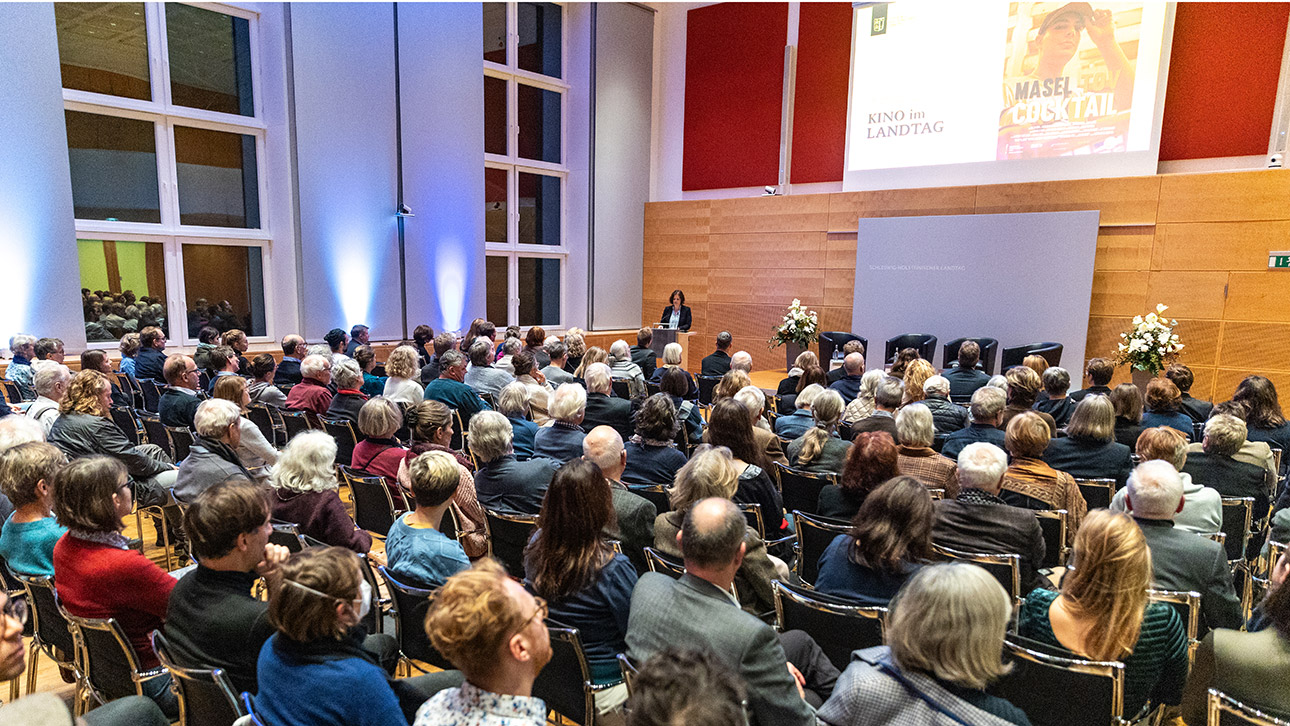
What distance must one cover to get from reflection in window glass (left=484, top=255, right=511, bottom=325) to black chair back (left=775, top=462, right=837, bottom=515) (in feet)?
29.7

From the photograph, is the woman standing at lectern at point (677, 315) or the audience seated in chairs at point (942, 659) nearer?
the audience seated in chairs at point (942, 659)

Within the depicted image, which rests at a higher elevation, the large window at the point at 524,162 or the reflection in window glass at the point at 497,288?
the large window at the point at 524,162

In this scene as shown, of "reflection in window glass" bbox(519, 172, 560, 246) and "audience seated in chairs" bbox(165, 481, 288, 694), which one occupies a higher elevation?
"reflection in window glass" bbox(519, 172, 560, 246)

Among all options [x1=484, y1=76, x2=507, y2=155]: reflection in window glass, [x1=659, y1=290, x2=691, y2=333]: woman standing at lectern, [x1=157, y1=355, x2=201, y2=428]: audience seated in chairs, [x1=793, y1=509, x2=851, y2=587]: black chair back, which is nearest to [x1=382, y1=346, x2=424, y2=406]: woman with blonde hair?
[x1=157, y1=355, x2=201, y2=428]: audience seated in chairs

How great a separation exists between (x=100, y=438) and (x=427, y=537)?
2622mm

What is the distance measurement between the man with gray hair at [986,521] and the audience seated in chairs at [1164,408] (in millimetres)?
2496

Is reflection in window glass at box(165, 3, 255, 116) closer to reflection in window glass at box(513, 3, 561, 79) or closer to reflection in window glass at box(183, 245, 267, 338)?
reflection in window glass at box(183, 245, 267, 338)

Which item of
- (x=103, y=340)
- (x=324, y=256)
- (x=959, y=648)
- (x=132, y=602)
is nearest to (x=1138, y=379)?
(x=959, y=648)

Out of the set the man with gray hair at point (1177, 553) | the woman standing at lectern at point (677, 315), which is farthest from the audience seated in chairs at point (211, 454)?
the woman standing at lectern at point (677, 315)

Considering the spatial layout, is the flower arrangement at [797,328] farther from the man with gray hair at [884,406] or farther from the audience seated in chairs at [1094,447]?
the audience seated in chairs at [1094,447]

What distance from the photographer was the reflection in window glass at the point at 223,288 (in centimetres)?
894

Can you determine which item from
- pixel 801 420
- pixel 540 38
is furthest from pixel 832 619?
pixel 540 38

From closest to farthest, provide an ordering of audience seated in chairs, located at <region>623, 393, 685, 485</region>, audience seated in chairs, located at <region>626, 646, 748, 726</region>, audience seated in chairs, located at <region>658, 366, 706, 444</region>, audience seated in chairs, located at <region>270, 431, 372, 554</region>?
audience seated in chairs, located at <region>626, 646, 748, 726</region> < audience seated in chairs, located at <region>270, 431, 372, 554</region> < audience seated in chairs, located at <region>623, 393, 685, 485</region> < audience seated in chairs, located at <region>658, 366, 706, 444</region>

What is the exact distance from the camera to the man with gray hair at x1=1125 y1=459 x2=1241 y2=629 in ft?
8.02
